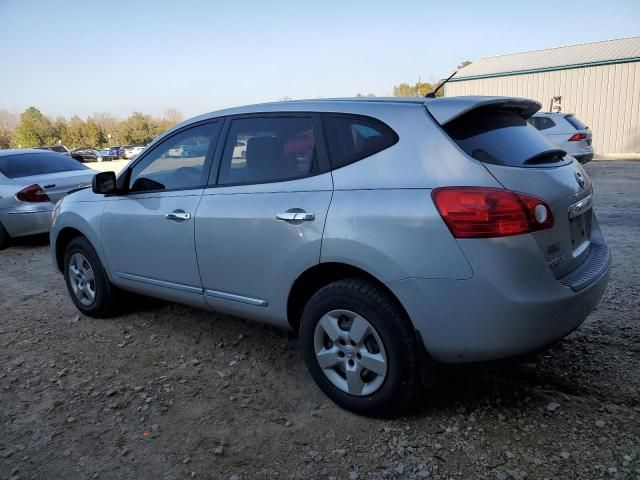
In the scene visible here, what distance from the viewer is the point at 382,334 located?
2.59m

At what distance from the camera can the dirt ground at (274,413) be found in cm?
250

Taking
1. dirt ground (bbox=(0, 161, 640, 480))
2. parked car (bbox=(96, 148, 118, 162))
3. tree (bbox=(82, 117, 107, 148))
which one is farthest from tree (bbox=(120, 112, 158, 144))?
dirt ground (bbox=(0, 161, 640, 480))

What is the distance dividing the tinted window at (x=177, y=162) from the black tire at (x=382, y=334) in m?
1.33

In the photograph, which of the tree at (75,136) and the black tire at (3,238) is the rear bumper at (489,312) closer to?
the black tire at (3,238)

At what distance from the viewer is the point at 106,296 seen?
176 inches

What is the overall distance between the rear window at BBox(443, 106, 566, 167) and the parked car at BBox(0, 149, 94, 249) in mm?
6917

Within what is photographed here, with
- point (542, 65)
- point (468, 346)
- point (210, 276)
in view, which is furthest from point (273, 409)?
point (542, 65)

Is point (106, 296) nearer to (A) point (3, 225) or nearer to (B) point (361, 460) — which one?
(B) point (361, 460)

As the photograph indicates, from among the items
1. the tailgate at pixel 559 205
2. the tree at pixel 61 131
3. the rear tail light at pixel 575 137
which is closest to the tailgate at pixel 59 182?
the tailgate at pixel 559 205

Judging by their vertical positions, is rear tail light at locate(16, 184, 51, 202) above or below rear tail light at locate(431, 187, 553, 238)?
below

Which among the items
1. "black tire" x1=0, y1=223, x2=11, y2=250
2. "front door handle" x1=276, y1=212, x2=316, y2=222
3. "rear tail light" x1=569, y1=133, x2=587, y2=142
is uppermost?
"front door handle" x1=276, y1=212, x2=316, y2=222

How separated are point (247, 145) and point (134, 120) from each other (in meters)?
76.2

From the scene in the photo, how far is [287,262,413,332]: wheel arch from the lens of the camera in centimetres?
269

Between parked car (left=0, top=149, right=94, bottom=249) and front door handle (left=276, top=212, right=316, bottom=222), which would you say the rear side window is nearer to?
parked car (left=0, top=149, right=94, bottom=249)
